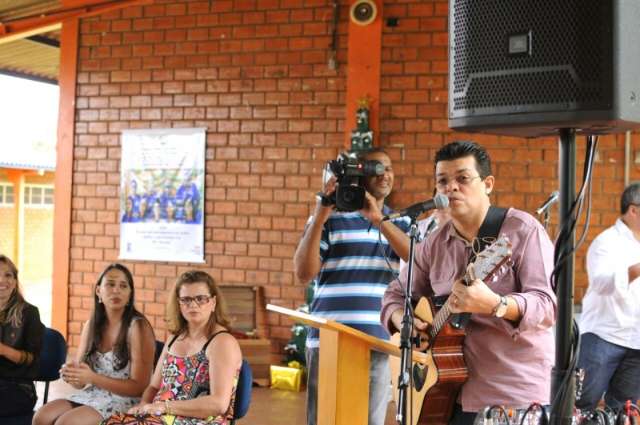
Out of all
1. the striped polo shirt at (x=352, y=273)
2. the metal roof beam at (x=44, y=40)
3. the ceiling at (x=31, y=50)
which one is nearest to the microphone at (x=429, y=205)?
the striped polo shirt at (x=352, y=273)

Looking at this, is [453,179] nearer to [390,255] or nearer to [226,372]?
[390,255]

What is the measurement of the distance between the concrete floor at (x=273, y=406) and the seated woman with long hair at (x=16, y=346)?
4.76 feet

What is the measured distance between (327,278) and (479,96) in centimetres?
180

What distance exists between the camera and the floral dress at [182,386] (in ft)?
11.8

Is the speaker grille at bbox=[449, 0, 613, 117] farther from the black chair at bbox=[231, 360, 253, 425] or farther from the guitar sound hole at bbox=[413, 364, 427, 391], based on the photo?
the black chair at bbox=[231, 360, 253, 425]

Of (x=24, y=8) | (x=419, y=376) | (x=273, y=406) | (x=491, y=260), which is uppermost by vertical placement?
(x=24, y=8)

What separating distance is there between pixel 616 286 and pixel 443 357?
242 centimetres

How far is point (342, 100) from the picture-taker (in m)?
6.59

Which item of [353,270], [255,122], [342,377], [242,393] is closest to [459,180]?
[342,377]

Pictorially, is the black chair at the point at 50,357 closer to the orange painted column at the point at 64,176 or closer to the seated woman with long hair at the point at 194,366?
the seated woman with long hair at the point at 194,366

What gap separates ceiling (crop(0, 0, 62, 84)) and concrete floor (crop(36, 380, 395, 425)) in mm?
3546

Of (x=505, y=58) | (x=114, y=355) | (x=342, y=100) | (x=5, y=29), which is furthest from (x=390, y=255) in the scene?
(x=5, y=29)

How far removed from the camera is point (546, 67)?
6.04 ft

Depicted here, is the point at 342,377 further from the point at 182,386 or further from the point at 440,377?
the point at 182,386
